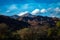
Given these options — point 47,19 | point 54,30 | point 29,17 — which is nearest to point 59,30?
point 54,30

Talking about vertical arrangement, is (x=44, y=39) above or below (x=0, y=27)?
below

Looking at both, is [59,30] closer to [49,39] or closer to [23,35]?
[49,39]

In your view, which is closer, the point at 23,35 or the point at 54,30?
the point at 23,35

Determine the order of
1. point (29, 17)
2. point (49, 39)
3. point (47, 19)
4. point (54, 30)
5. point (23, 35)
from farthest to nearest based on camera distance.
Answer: point (29, 17) → point (47, 19) → point (54, 30) → point (49, 39) → point (23, 35)

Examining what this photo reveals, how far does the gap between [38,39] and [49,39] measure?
330 centimetres

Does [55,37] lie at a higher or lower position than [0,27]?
lower

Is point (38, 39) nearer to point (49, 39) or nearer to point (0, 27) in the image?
point (49, 39)

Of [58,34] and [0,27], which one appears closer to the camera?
[0,27]

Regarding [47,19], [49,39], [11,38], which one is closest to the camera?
[11,38]

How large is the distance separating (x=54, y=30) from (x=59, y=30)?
4.01 ft

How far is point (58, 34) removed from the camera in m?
40.4

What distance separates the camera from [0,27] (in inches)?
1443

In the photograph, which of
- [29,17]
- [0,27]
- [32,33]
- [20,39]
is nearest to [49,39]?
[32,33]

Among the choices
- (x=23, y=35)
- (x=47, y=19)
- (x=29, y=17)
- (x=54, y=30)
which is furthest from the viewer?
(x=29, y=17)
